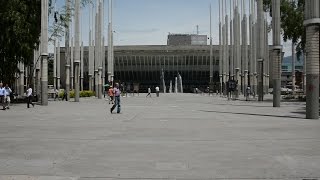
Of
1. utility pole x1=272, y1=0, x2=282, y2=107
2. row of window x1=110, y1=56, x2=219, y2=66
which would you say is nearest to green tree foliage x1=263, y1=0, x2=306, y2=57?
utility pole x1=272, y1=0, x2=282, y2=107

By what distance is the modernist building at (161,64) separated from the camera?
122438 mm

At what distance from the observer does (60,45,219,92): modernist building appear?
402 ft

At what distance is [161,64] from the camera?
125 m

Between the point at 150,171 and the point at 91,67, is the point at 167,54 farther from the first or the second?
the point at 150,171

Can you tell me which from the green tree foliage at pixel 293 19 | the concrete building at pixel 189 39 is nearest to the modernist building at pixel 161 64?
the concrete building at pixel 189 39

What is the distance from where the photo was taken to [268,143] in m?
12.8

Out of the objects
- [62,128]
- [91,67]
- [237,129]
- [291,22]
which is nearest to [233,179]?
[237,129]

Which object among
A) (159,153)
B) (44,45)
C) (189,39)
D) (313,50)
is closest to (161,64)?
(189,39)

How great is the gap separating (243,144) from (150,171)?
4.38 meters

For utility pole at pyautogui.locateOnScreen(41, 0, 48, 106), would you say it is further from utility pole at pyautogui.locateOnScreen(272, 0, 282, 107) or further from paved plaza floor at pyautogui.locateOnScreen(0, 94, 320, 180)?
paved plaza floor at pyautogui.locateOnScreen(0, 94, 320, 180)

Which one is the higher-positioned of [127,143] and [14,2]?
[14,2]

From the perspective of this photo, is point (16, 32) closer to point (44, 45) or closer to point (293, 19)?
point (44, 45)

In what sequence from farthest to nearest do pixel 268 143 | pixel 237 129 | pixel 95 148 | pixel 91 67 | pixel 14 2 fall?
pixel 91 67
pixel 14 2
pixel 237 129
pixel 268 143
pixel 95 148

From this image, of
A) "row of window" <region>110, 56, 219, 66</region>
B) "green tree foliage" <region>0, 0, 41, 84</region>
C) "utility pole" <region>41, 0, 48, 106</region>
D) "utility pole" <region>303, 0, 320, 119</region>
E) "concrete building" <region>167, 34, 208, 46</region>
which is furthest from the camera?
"concrete building" <region>167, 34, 208, 46</region>
